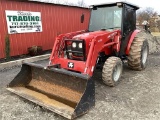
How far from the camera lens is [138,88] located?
214 inches

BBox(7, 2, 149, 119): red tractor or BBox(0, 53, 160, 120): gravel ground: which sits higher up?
BBox(7, 2, 149, 119): red tractor

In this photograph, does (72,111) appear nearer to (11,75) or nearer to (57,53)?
(57,53)

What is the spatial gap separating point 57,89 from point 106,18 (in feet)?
9.05

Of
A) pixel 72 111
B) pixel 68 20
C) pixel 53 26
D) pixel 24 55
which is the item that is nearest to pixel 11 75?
pixel 24 55

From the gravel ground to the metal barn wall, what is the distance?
11.1 ft

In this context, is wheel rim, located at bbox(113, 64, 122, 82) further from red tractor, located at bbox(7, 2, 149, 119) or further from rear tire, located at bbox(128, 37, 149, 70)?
rear tire, located at bbox(128, 37, 149, 70)

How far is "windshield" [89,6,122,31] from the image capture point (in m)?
6.11

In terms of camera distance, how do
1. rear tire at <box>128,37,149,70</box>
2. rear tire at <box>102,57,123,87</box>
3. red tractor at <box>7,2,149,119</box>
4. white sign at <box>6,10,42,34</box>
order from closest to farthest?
red tractor at <box>7,2,149,119</box> < rear tire at <box>102,57,123,87</box> < rear tire at <box>128,37,149,70</box> < white sign at <box>6,10,42,34</box>

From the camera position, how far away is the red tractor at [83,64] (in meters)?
4.22

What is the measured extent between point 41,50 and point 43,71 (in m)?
5.07

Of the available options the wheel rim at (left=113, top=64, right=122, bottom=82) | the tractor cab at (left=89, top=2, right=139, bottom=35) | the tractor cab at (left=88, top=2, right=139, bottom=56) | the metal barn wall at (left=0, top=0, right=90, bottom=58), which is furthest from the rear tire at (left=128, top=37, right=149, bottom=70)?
the metal barn wall at (left=0, top=0, right=90, bottom=58)

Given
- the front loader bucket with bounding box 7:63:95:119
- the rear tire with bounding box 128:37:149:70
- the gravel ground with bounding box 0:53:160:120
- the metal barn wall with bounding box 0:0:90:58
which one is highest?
the metal barn wall with bounding box 0:0:90:58

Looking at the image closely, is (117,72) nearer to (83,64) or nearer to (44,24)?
(83,64)

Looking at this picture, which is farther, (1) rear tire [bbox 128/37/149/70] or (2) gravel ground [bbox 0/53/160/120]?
(1) rear tire [bbox 128/37/149/70]
